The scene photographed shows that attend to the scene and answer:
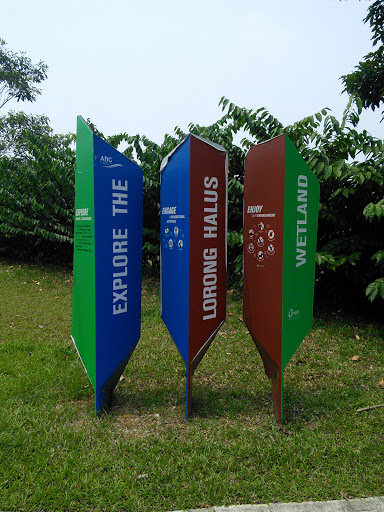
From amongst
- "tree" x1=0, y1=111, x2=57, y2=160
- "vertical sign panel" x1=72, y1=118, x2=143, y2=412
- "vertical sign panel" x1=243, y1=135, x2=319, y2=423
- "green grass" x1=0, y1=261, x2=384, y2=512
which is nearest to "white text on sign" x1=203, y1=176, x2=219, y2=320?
"vertical sign panel" x1=243, y1=135, x2=319, y2=423

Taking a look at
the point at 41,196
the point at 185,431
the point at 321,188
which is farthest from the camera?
the point at 41,196

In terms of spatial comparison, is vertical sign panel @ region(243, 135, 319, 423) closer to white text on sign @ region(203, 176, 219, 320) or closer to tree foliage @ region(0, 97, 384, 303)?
white text on sign @ region(203, 176, 219, 320)

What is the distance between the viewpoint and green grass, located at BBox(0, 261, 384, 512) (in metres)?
2.50

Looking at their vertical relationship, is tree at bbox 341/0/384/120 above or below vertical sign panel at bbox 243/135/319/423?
above

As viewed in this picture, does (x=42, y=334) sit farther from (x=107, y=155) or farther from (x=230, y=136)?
(x=230, y=136)

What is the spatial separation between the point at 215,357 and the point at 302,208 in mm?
2308

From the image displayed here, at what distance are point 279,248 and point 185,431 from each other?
164 centimetres

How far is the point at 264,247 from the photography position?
11.1 feet

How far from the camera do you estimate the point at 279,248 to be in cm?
→ 320

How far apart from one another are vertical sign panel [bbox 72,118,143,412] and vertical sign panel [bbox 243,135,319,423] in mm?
1037

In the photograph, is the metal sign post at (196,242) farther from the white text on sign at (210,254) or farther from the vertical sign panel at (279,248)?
the vertical sign panel at (279,248)

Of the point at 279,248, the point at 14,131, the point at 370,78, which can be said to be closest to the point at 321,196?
the point at 279,248

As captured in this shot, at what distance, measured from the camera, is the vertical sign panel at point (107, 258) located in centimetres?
321

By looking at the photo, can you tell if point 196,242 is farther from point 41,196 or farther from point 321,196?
point 41,196
